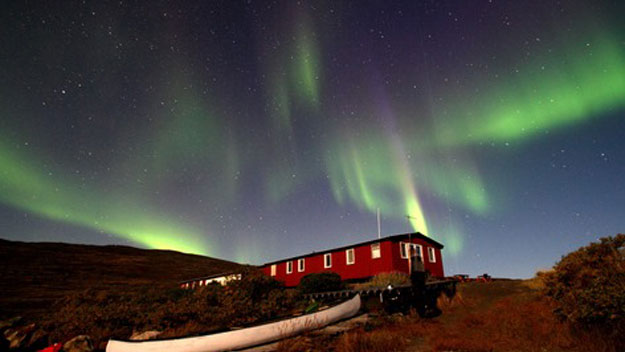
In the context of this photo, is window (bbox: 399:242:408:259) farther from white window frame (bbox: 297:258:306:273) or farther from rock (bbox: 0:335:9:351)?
rock (bbox: 0:335:9:351)

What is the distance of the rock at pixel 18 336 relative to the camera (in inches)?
848

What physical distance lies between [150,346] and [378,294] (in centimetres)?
1589

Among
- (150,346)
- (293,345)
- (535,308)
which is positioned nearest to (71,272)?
(150,346)

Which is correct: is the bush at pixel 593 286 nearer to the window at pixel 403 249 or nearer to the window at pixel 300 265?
the window at pixel 403 249

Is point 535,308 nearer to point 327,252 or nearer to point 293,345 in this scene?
point 293,345

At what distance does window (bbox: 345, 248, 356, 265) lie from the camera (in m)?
37.4

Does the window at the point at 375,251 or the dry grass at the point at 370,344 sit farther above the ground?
the window at the point at 375,251

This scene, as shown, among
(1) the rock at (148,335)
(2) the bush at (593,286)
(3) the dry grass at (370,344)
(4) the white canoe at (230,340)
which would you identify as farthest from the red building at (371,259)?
(1) the rock at (148,335)

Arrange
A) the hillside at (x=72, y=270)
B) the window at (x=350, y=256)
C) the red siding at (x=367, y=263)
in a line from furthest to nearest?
the hillside at (x=72, y=270) → the window at (x=350, y=256) → the red siding at (x=367, y=263)

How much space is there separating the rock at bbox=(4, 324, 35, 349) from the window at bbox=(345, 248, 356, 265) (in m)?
28.3

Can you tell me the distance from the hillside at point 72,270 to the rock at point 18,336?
12.7 m

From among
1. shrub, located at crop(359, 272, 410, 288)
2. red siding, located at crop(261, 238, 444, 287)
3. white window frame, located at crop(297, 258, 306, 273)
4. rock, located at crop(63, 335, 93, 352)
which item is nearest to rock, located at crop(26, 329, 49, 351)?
rock, located at crop(63, 335, 93, 352)

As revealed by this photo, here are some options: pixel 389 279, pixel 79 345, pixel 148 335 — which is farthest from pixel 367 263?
pixel 79 345

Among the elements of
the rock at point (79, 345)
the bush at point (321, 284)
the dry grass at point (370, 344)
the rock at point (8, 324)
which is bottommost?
the rock at point (79, 345)
